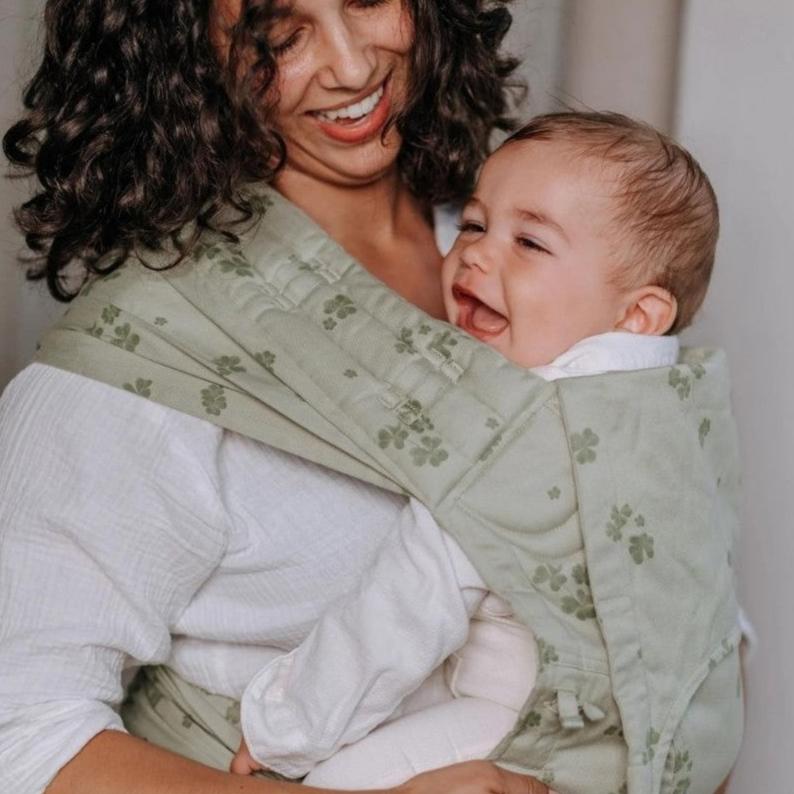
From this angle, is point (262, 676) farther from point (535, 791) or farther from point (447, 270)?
point (447, 270)

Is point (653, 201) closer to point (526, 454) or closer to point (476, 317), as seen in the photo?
point (476, 317)

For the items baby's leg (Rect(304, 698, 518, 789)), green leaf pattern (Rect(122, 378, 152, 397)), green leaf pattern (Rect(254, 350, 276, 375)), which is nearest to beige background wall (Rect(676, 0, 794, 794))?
baby's leg (Rect(304, 698, 518, 789))

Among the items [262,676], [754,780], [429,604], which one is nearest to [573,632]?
[429,604]

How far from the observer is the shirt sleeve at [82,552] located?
133cm

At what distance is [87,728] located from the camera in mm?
1324

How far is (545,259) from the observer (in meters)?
1.50

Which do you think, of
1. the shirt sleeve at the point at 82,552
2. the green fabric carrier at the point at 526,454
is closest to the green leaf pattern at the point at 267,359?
the green fabric carrier at the point at 526,454

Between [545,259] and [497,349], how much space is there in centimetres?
11

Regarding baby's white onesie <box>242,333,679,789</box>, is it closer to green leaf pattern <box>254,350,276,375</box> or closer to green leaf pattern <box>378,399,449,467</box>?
green leaf pattern <box>378,399,449,467</box>

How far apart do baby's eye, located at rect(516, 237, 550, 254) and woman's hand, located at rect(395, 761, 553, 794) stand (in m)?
0.53

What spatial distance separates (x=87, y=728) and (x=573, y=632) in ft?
1.54

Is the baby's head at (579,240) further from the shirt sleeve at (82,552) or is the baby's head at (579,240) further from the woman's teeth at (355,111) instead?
the shirt sleeve at (82,552)

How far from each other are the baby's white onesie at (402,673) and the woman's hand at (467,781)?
0.03 metres

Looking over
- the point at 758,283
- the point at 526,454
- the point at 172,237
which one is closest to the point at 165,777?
the point at 526,454
